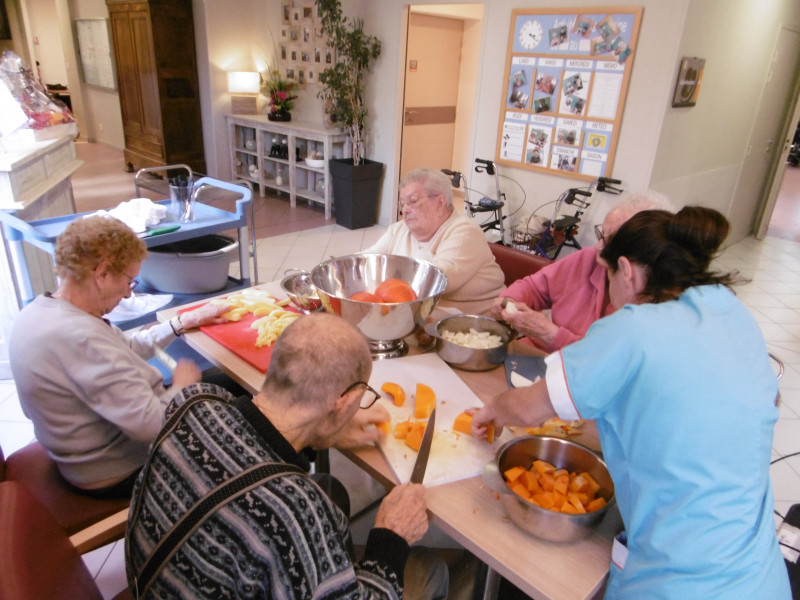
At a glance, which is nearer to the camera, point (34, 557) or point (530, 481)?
point (34, 557)

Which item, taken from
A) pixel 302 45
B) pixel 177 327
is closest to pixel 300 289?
pixel 177 327

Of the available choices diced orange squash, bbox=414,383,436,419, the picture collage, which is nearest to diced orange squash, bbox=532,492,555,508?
diced orange squash, bbox=414,383,436,419

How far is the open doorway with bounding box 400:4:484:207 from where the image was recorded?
20.9 feet

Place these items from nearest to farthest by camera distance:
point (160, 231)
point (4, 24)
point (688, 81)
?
point (160, 231) < point (688, 81) < point (4, 24)

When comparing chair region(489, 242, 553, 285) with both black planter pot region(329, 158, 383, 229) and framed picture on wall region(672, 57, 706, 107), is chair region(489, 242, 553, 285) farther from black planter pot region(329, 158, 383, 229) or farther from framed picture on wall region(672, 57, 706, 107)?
black planter pot region(329, 158, 383, 229)

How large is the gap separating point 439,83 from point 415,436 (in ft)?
20.7

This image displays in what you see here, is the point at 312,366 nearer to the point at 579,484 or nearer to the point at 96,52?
the point at 579,484

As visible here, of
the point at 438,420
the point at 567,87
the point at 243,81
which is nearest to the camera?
the point at 438,420

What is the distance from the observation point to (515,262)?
8.03 ft

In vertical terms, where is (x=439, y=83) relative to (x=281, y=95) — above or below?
above

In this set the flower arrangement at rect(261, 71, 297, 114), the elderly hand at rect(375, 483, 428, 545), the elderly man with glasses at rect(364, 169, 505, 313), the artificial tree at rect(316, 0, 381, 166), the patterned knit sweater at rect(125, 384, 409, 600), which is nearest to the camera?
the patterned knit sweater at rect(125, 384, 409, 600)

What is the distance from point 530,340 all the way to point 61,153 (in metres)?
3.63

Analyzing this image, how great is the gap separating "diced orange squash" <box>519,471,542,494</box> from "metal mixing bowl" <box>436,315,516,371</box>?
1.70 feet

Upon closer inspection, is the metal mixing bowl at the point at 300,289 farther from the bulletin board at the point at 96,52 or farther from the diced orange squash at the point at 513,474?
the bulletin board at the point at 96,52
